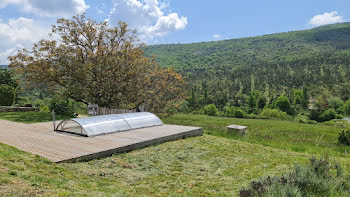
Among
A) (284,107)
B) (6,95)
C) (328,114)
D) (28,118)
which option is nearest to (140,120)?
(28,118)

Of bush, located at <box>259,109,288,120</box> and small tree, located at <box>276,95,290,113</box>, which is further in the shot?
small tree, located at <box>276,95,290,113</box>

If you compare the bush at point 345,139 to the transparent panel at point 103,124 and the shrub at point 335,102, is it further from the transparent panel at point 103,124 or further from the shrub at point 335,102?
the shrub at point 335,102

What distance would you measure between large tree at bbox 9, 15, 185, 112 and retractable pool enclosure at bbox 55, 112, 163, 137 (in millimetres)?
6996

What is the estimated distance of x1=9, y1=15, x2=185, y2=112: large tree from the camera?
18672mm

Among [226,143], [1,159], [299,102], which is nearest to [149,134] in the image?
[226,143]

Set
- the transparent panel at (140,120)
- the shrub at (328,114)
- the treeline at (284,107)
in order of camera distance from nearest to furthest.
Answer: the transparent panel at (140,120) < the shrub at (328,114) < the treeline at (284,107)

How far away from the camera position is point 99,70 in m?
19.2

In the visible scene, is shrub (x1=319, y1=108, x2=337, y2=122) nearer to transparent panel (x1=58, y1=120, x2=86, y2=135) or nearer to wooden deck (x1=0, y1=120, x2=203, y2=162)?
wooden deck (x1=0, y1=120, x2=203, y2=162)

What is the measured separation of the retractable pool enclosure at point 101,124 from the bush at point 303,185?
7828 millimetres

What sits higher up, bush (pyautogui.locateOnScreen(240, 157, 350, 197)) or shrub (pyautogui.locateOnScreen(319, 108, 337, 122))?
bush (pyautogui.locateOnScreen(240, 157, 350, 197))

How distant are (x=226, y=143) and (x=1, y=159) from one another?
336 inches

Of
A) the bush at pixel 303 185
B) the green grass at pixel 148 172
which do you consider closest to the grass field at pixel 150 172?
the green grass at pixel 148 172

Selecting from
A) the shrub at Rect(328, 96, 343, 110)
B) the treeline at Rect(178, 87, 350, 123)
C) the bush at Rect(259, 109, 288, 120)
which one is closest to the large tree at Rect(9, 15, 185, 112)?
the treeline at Rect(178, 87, 350, 123)

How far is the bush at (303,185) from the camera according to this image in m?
3.94
